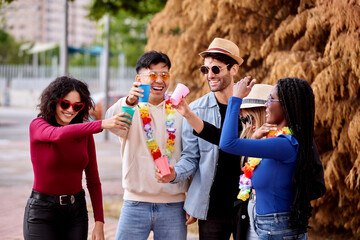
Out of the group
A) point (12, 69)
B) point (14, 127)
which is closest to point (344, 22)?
point (14, 127)

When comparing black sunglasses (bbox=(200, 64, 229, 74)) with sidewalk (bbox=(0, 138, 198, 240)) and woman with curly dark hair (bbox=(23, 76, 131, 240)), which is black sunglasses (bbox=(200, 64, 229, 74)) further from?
sidewalk (bbox=(0, 138, 198, 240))

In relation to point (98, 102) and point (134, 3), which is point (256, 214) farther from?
point (98, 102)

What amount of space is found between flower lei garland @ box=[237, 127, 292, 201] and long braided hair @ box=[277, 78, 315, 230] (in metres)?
0.08

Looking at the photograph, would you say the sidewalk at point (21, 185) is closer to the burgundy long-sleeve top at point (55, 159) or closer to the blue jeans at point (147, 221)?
the blue jeans at point (147, 221)

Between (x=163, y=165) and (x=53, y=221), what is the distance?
80 cm

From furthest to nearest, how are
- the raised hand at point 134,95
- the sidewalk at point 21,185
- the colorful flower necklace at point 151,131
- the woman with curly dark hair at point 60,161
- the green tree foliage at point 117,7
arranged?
the green tree foliage at point 117,7
the sidewalk at point 21,185
the colorful flower necklace at point 151,131
the raised hand at point 134,95
the woman with curly dark hair at point 60,161

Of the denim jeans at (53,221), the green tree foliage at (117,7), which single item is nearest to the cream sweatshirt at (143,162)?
the denim jeans at (53,221)

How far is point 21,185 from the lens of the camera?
9.56 metres

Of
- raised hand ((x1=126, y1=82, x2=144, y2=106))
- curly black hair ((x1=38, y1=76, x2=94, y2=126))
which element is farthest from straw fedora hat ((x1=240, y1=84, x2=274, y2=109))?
curly black hair ((x1=38, y1=76, x2=94, y2=126))

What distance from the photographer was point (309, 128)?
9.57 feet

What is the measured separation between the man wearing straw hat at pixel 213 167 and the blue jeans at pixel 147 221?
5.2 inches

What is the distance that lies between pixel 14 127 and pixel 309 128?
64.8 ft

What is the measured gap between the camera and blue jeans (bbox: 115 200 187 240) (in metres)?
3.49

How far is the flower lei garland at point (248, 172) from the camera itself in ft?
9.73
